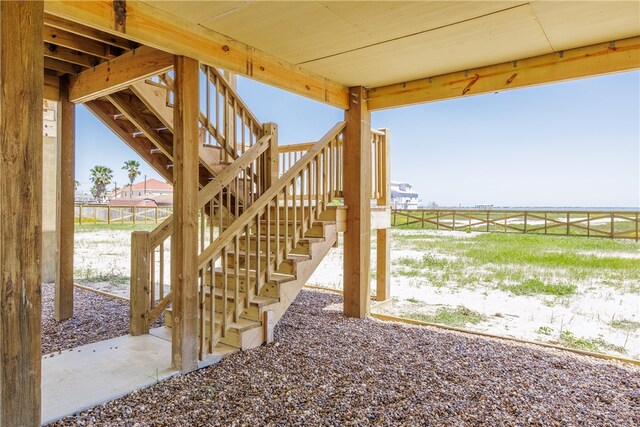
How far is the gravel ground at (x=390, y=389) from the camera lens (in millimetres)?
2309

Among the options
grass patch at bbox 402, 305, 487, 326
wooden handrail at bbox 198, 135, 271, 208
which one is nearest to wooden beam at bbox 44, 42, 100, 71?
wooden handrail at bbox 198, 135, 271, 208

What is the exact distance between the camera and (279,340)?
3.69m

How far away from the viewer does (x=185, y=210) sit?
282 cm

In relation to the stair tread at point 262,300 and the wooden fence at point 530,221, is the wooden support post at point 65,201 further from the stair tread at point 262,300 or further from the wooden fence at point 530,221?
the wooden fence at point 530,221

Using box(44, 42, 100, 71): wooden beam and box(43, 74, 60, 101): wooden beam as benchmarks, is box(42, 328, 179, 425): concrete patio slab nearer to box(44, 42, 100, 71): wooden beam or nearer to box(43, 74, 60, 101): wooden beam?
box(44, 42, 100, 71): wooden beam

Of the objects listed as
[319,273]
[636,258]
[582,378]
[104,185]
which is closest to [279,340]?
[582,378]

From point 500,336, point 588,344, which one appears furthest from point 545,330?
point 500,336

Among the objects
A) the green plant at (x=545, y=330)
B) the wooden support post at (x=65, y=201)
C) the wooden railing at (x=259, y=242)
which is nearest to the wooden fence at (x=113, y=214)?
the wooden support post at (x=65, y=201)

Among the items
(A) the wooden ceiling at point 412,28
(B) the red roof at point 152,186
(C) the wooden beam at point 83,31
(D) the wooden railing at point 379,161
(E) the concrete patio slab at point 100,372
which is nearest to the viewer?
(E) the concrete patio slab at point 100,372

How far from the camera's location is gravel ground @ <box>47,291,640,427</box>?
2309 millimetres

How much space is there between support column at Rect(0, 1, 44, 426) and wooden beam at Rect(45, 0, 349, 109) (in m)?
0.52

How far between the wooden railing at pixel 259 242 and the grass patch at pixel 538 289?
3.46 meters

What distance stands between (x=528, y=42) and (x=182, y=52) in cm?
264

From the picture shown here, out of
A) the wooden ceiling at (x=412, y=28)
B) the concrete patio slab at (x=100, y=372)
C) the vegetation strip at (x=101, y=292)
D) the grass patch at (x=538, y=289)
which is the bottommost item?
the grass patch at (x=538, y=289)
